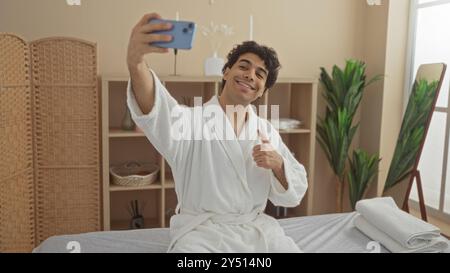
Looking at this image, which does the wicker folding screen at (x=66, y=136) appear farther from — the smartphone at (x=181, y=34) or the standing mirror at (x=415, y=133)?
the standing mirror at (x=415, y=133)

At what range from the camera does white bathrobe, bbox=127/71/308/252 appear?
1.29 meters

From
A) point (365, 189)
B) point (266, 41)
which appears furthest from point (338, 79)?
point (365, 189)

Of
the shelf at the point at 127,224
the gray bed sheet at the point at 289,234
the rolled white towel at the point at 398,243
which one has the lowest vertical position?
the shelf at the point at 127,224

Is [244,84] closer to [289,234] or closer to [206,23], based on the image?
[289,234]

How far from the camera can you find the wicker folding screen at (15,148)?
207 centimetres

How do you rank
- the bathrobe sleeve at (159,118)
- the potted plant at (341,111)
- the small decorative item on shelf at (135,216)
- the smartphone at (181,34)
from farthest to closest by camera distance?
the potted plant at (341,111) < the small decorative item on shelf at (135,216) < the bathrobe sleeve at (159,118) < the smartphone at (181,34)

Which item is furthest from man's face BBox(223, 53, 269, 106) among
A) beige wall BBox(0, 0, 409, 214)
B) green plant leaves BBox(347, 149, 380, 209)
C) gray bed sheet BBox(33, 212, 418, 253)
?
green plant leaves BBox(347, 149, 380, 209)

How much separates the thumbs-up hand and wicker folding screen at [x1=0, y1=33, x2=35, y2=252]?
4.68 ft

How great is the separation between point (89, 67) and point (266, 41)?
3.90 ft

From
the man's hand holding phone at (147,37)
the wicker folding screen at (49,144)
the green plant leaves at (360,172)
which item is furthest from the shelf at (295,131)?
the man's hand holding phone at (147,37)

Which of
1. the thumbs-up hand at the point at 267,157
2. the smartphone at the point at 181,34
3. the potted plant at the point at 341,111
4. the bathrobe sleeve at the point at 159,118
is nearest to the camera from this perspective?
the smartphone at the point at 181,34

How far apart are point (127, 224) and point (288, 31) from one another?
1.67 m

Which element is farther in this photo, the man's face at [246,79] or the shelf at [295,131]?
the shelf at [295,131]

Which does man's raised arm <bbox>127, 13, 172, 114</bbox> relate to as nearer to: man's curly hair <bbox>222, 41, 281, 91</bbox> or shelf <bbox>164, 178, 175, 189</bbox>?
man's curly hair <bbox>222, 41, 281, 91</bbox>
